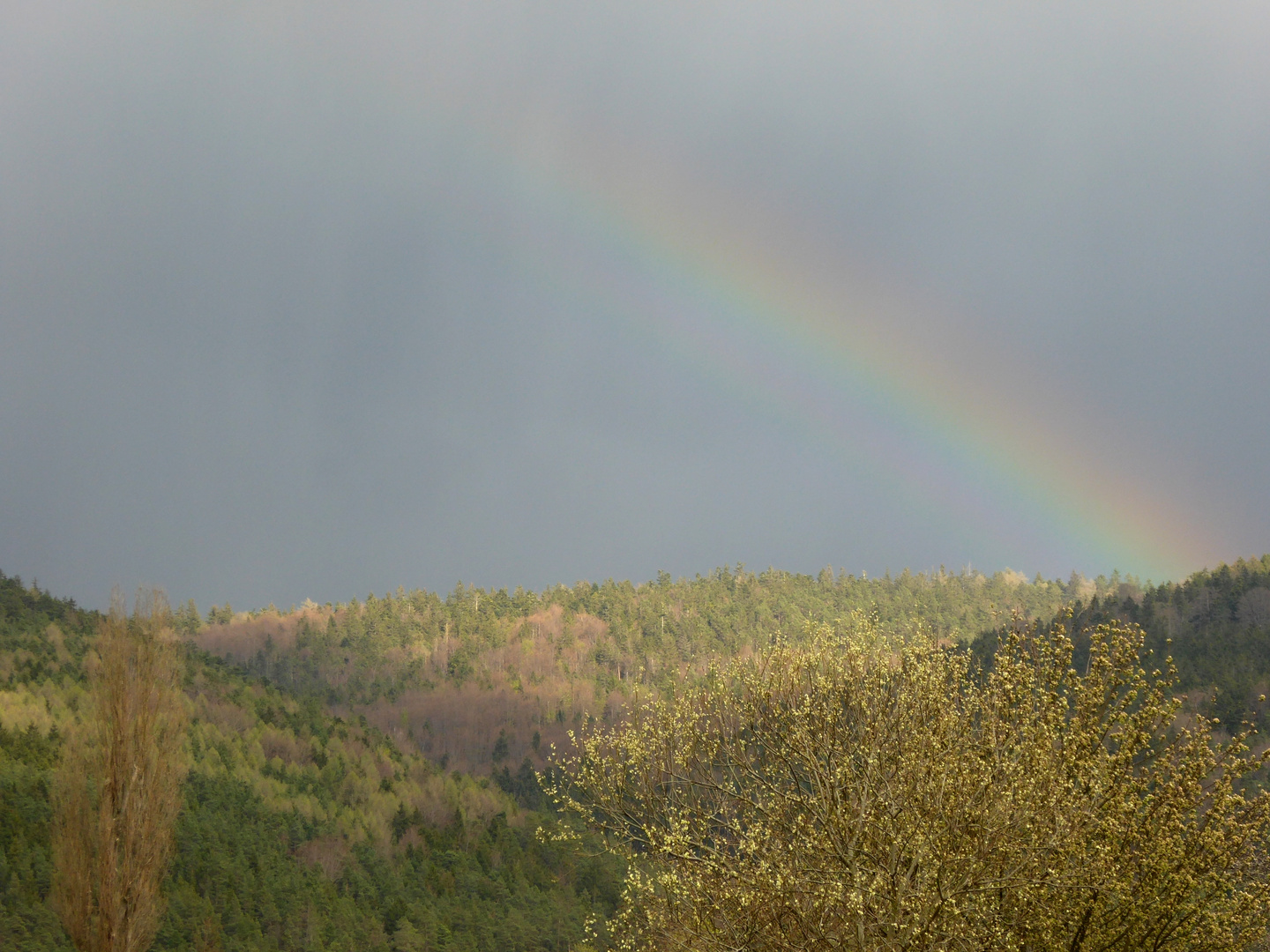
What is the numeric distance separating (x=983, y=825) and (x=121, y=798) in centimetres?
3002

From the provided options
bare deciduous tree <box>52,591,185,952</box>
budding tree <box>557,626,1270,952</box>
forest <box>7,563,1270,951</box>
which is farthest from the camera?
forest <box>7,563,1270,951</box>

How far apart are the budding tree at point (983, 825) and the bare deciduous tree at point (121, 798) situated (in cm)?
2192

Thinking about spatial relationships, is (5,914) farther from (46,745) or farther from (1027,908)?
(1027,908)

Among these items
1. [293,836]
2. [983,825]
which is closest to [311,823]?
[293,836]

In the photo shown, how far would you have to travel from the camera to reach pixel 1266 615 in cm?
16212

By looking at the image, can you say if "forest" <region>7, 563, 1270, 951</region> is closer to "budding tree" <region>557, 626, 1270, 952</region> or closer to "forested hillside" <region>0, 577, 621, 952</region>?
"forested hillside" <region>0, 577, 621, 952</region>

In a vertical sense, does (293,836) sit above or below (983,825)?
below

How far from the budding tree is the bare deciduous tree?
2192 cm

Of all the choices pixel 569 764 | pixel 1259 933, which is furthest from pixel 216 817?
pixel 1259 933

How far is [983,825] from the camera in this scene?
44.3ft

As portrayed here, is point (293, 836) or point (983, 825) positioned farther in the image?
point (293, 836)

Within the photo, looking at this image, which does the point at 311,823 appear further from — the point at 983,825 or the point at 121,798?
the point at 983,825

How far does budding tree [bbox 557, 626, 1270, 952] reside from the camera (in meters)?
A: 13.3

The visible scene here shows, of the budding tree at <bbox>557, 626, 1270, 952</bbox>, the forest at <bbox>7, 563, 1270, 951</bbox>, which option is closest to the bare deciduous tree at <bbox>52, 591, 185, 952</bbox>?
the forest at <bbox>7, 563, 1270, 951</bbox>
